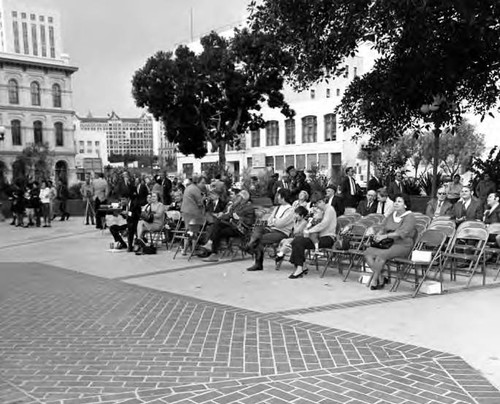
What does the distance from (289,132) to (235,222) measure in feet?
192

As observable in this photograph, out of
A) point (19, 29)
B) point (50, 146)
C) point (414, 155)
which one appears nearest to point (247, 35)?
point (414, 155)

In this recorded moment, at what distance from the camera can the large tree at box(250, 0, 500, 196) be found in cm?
757

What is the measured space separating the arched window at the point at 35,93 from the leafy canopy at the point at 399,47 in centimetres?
5425

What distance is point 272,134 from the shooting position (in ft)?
228

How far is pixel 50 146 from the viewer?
60.3 meters

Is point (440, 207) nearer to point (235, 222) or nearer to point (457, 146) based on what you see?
point (235, 222)

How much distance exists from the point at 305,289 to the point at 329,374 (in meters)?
3.05

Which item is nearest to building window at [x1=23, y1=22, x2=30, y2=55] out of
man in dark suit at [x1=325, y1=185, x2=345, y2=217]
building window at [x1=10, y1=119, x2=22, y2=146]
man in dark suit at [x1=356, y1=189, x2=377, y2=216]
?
building window at [x1=10, y1=119, x2=22, y2=146]

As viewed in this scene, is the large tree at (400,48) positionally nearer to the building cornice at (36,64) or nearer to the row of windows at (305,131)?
the row of windows at (305,131)

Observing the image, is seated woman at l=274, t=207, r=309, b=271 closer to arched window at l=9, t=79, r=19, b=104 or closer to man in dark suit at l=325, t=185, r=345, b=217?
man in dark suit at l=325, t=185, r=345, b=217

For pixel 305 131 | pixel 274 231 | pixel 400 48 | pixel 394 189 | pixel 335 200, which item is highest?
pixel 305 131

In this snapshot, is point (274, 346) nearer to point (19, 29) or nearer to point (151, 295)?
point (151, 295)

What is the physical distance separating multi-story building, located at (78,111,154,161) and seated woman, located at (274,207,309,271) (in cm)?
15399

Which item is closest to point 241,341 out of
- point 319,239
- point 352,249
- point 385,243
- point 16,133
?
point 385,243
